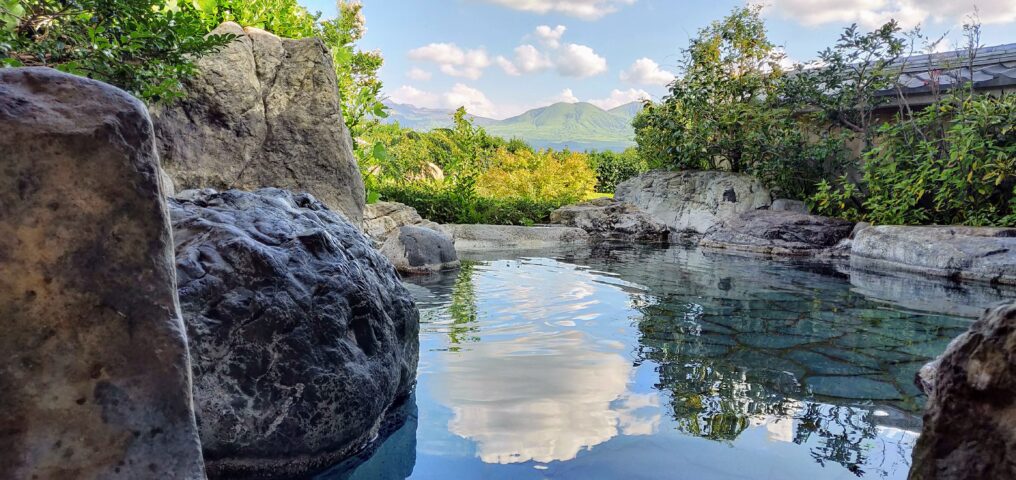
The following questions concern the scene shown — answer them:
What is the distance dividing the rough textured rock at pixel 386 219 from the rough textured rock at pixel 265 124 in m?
2.62

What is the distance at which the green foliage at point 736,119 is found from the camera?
44.4ft

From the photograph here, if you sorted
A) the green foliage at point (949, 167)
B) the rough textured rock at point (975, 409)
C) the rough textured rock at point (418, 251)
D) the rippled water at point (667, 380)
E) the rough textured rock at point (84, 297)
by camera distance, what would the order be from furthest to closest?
1. the green foliage at point (949, 167)
2. the rough textured rock at point (418, 251)
3. the rippled water at point (667, 380)
4. the rough textured rock at point (975, 409)
5. the rough textured rock at point (84, 297)

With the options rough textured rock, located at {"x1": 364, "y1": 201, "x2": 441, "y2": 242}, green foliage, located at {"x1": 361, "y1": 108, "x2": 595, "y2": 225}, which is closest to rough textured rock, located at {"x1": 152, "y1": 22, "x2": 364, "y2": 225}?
green foliage, located at {"x1": 361, "y1": 108, "x2": 595, "y2": 225}

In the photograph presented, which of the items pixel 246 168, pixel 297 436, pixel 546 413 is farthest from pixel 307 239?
pixel 246 168

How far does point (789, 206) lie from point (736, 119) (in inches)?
99.8

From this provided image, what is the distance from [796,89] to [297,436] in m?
14.2

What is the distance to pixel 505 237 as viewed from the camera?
1248cm

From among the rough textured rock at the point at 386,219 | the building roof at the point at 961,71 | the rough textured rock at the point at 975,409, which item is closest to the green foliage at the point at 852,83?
the building roof at the point at 961,71

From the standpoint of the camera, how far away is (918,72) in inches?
515

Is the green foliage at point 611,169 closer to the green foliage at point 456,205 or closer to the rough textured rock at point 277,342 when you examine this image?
the green foliage at point 456,205

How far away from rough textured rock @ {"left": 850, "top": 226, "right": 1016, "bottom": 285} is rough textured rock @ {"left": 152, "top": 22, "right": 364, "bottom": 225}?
8.21 meters

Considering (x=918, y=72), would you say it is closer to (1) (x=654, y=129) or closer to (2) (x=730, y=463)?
(1) (x=654, y=129)

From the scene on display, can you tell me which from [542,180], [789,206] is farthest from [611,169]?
[789,206]

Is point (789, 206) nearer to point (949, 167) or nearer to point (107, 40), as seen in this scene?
point (949, 167)
